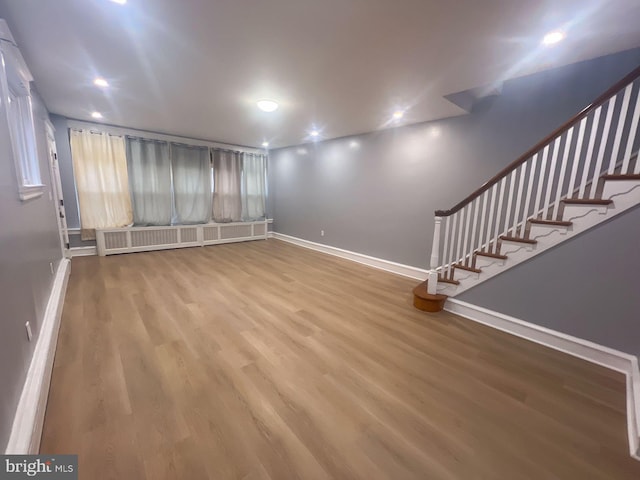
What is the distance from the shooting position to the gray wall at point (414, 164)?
274 cm

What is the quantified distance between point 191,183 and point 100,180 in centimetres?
161

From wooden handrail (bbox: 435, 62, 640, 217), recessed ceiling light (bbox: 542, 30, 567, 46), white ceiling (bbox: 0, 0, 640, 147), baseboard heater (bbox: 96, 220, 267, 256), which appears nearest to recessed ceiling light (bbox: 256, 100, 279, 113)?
white ceiling (bbox: 0, 0, 640, 147)

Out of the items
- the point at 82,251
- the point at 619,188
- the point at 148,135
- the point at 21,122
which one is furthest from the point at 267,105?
the point at 82,251

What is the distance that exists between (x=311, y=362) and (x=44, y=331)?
6.80 feet

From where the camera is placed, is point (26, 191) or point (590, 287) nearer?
point (26, 191)

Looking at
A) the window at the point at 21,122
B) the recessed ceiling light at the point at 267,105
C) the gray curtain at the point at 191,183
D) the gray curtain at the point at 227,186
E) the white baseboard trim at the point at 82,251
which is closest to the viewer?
the window at the point at 21,122

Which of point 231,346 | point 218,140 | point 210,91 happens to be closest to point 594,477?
point 231,346

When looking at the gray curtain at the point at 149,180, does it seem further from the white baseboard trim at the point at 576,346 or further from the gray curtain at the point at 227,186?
the white baseboard trim at the point at 576,346

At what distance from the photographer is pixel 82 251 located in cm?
482

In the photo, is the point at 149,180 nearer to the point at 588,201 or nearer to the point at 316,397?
the point at 316,397

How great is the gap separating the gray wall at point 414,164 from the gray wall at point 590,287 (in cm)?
141

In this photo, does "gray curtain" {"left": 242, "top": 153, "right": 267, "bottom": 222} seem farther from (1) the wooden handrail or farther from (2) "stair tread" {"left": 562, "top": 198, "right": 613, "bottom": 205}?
(2) "stair tread" {"left": 562, "top": 198, "right": 613, "bottom": 205}

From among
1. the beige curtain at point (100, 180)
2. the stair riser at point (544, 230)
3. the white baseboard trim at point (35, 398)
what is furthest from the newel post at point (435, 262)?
the beige curtain at point (100, 180)

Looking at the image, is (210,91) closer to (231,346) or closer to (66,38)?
(66,38)
